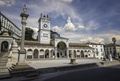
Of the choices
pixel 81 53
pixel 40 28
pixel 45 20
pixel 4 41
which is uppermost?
pixel 45 20

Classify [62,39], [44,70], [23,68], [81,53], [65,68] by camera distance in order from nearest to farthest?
[23,68] → [44,70] → [65,68] → [62,39] → [81,53]

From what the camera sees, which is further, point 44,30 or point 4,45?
point 44,30

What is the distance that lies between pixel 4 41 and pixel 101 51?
52.3 meters

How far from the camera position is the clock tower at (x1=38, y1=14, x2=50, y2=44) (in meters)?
39.2

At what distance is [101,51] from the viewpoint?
58156 millimetres

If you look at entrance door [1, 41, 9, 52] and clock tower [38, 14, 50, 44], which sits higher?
clock tower [38, 14, 50, 44]

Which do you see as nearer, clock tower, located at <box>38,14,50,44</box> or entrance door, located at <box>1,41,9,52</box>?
entrance door, located at <box>1,41,9,52</box>

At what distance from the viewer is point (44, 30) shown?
40.1 meters

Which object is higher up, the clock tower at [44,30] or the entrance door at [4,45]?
the clock tower at [44,30]

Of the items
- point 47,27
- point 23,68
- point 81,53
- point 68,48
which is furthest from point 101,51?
point 23,68

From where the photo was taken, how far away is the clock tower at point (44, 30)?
39.2 metres

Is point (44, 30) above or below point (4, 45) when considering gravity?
above

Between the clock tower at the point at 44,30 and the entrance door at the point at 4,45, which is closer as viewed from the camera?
the entrance door at the point at 4,45

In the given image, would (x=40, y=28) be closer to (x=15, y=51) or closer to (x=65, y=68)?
(x=15, y=51)
